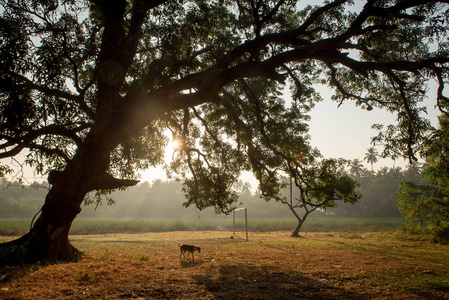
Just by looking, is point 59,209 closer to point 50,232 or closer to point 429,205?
point 50,232

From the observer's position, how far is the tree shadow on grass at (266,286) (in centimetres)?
426

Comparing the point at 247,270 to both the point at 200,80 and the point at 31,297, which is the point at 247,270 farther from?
the point at 200,80

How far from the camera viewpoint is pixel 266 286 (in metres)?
4.89

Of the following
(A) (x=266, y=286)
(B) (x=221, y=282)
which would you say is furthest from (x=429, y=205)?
(B) (x=221, y=282)

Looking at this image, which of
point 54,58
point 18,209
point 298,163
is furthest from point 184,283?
point 18,209

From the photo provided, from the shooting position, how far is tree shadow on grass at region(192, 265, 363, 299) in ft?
14.0

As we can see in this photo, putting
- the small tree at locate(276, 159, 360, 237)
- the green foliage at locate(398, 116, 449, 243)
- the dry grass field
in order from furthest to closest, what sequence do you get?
the green foliage at locate(398, 116, 449, 243) → the small tree at locate(276, 159, 360, 237) → the dry grass field

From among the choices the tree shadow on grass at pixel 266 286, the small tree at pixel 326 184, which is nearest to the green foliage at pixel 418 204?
the small tree at pixel 326 184

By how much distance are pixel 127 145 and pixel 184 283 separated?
734cm

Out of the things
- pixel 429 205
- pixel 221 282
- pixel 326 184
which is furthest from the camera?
pixel 429 205

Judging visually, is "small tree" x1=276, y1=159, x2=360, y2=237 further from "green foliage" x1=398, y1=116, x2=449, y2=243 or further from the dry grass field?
"green foliage" x1=398, y1=116, x2=449, y2=243

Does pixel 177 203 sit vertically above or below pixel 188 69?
below

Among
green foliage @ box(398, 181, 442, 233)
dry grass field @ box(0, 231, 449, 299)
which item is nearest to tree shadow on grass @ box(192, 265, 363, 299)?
dry grass field @ box(0, 231, 449, 299)

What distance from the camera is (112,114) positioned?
7059 mm
